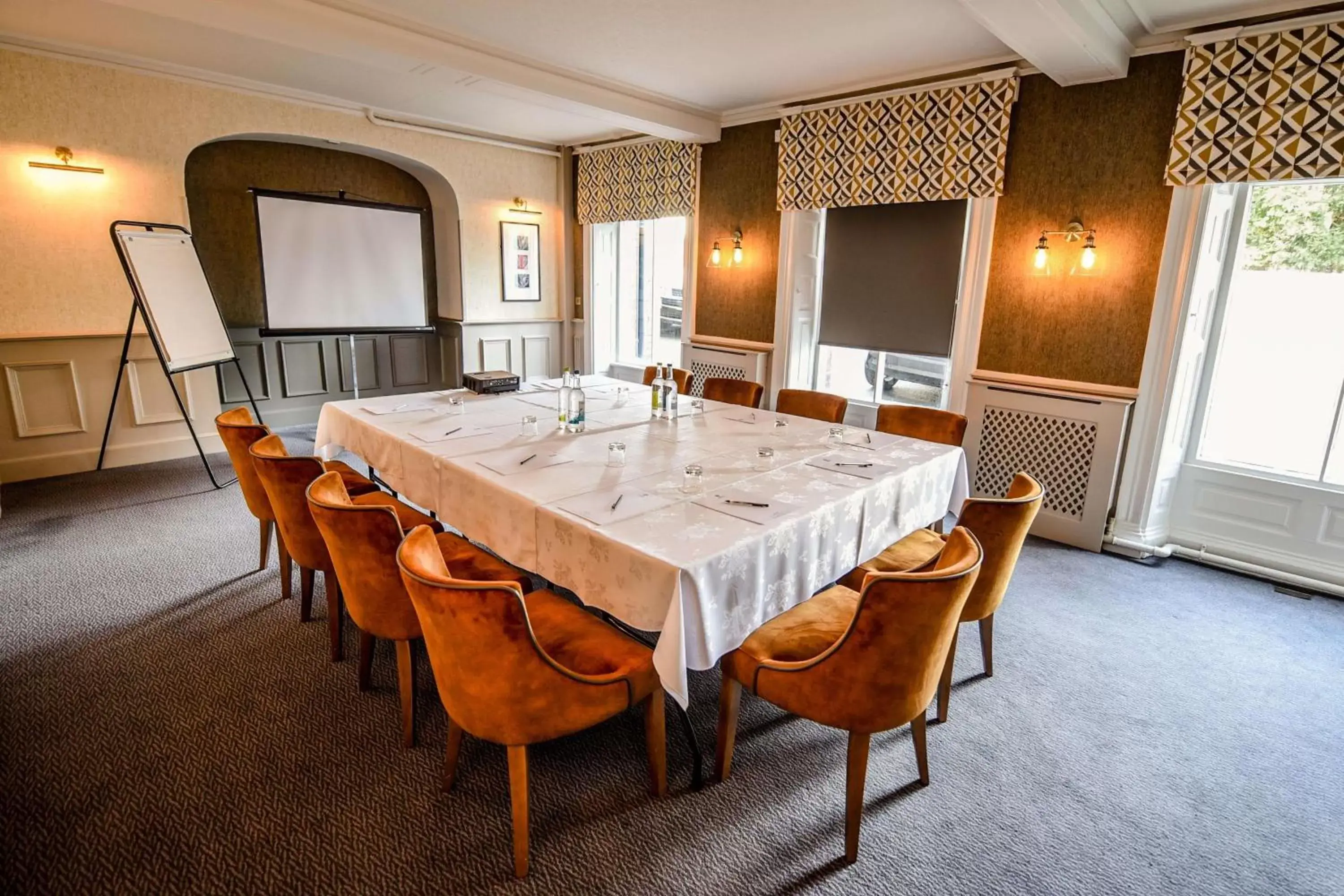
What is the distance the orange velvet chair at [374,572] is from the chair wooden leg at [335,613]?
0.39 metres

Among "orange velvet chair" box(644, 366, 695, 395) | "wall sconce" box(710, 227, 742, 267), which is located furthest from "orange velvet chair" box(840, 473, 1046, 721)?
"wall sconce" box(710, 227, 742, 267)

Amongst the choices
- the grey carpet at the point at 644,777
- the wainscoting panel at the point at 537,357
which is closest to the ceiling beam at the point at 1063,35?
the grey carpet at the point at 644,777

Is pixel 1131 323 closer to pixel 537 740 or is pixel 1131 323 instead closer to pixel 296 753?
pixel 537 740

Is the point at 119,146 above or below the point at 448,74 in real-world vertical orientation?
below

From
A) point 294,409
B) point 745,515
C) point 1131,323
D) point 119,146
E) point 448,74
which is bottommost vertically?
point 294,409

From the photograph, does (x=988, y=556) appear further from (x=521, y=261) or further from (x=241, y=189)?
(x=241, y=189)

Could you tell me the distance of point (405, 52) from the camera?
364 cm

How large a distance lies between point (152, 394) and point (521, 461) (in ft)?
13.4

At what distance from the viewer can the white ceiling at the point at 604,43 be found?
3.12 m

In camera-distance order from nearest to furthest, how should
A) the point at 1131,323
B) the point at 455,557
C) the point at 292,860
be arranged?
1. the point at 292,860
2. the point at 455,557
3. the point at 1131,323

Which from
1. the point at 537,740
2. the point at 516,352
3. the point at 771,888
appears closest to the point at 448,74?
the point at 516,352

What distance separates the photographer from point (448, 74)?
13.3ft

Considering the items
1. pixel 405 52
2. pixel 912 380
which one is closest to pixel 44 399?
pixel 405 52

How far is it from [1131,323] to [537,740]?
371 centimetres
